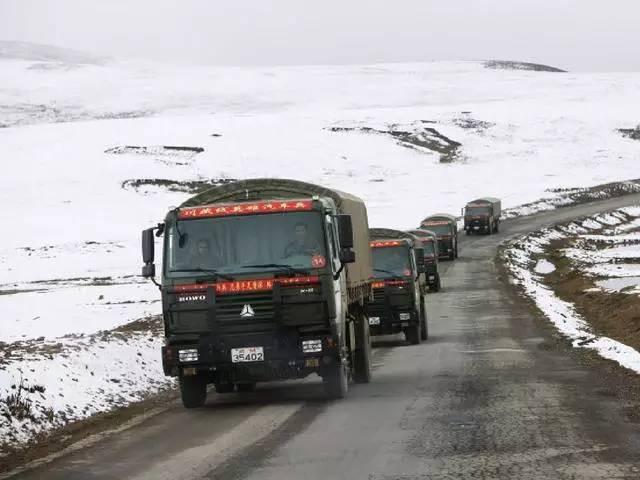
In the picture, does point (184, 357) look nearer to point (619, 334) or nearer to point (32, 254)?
point (619, 334)

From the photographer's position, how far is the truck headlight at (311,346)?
Result: 14.2m

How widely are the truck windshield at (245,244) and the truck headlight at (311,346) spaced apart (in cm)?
97

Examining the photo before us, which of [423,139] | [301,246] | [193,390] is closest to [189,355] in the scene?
[193,390]

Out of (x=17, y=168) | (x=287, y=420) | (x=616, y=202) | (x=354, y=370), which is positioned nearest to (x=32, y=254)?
(x=17, y=168)

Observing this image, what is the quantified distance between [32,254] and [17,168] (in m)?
34.8

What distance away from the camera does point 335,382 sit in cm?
1489

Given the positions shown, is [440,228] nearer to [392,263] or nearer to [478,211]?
[478,211]

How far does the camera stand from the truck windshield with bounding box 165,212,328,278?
14305 mm

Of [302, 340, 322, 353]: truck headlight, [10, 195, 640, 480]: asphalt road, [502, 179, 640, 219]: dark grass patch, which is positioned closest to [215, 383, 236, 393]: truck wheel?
[10, 195, 640, 480]: asphalt road

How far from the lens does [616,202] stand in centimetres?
9056

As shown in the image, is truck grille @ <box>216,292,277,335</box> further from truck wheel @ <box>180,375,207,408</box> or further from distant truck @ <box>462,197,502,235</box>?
distant truck @ <box>462,197,502,235</box>

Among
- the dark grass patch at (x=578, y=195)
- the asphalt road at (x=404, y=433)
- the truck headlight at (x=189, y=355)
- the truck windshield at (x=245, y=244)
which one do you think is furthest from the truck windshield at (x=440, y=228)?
the truck headlight at (x=189, y=355)

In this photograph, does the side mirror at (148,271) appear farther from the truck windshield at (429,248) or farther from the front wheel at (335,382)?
the truck windshield at (429,248)

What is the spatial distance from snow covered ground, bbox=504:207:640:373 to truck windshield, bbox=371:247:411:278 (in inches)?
157
